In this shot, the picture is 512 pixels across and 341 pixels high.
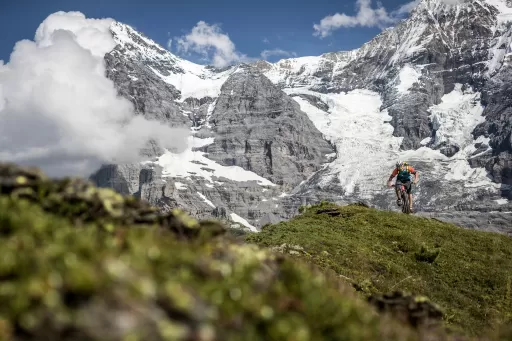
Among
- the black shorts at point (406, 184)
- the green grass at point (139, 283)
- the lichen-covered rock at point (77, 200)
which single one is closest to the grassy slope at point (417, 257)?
the black shorts at point (406, 184)

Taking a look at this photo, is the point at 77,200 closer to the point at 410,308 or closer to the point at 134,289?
the point at 134,289

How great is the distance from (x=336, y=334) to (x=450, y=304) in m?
13.0

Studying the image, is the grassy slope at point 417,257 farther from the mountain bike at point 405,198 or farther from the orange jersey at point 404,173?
the orange jersey at point 404,173

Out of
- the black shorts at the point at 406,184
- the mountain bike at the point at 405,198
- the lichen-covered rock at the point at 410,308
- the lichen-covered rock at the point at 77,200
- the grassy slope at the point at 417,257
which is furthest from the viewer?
the mountain bike at the point at 405,198

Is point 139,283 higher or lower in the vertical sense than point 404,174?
lower

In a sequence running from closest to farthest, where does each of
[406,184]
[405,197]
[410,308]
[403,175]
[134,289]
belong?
[134,289] → [410,308] → [406,184] → [403,175] → [405,197]

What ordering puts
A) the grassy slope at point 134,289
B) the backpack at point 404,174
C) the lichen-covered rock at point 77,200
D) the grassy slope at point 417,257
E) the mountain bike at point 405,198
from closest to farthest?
the grassy slope at point 134,289, the lichen-covered rock at point 77,200, the grassy slope at point 417,257, the backpack at point 404,174, the mountain bike at point 405,198

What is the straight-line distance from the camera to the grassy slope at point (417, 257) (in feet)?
54.7

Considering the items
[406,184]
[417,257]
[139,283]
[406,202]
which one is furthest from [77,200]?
[406,202]

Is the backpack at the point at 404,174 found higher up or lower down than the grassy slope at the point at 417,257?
higher up

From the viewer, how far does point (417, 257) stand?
66.1ft

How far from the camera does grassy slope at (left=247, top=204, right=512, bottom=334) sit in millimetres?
16688

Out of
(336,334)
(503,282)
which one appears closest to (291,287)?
(336,334)

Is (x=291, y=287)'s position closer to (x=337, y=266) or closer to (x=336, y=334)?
(x=336, y=334)
